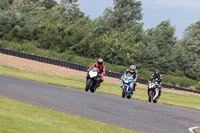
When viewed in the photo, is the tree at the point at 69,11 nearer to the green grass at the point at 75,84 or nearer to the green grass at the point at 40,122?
the green grass at the point at 75,84

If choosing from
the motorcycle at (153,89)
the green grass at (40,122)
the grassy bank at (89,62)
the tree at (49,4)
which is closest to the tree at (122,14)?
the grassy bank at (89,62)

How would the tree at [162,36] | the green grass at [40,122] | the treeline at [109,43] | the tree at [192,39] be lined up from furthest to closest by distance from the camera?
the tree at [192,39], the tree at [162,36], the treeline at [109,43], the green grass at [40,122]

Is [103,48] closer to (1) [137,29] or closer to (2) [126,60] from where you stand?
(2) [126,60]

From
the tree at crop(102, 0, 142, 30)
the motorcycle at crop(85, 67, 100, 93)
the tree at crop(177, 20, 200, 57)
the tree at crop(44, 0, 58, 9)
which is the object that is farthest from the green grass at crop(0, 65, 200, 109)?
the tree at crop(44, 0, 58, 9)

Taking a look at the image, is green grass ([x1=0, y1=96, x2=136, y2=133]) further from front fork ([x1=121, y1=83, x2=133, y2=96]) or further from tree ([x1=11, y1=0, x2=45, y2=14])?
tree ([x1=11, y1=0, x2=45, y2=14])

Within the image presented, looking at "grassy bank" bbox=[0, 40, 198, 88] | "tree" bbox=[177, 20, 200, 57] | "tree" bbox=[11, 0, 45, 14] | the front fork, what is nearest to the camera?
the front fork

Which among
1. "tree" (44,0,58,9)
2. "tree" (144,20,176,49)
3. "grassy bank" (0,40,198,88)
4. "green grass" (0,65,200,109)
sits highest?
"tree" (44,0,58,9)

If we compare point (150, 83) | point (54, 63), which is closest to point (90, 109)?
point (150, 83)

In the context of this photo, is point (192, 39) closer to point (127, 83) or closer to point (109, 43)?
point (109, 43)

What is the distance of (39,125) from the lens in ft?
31.1

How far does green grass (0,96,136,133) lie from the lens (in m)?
8.93

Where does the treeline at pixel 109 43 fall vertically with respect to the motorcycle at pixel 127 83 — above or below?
above

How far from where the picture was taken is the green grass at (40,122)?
893 centimetres

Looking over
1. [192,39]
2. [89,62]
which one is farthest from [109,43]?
[192,39]
